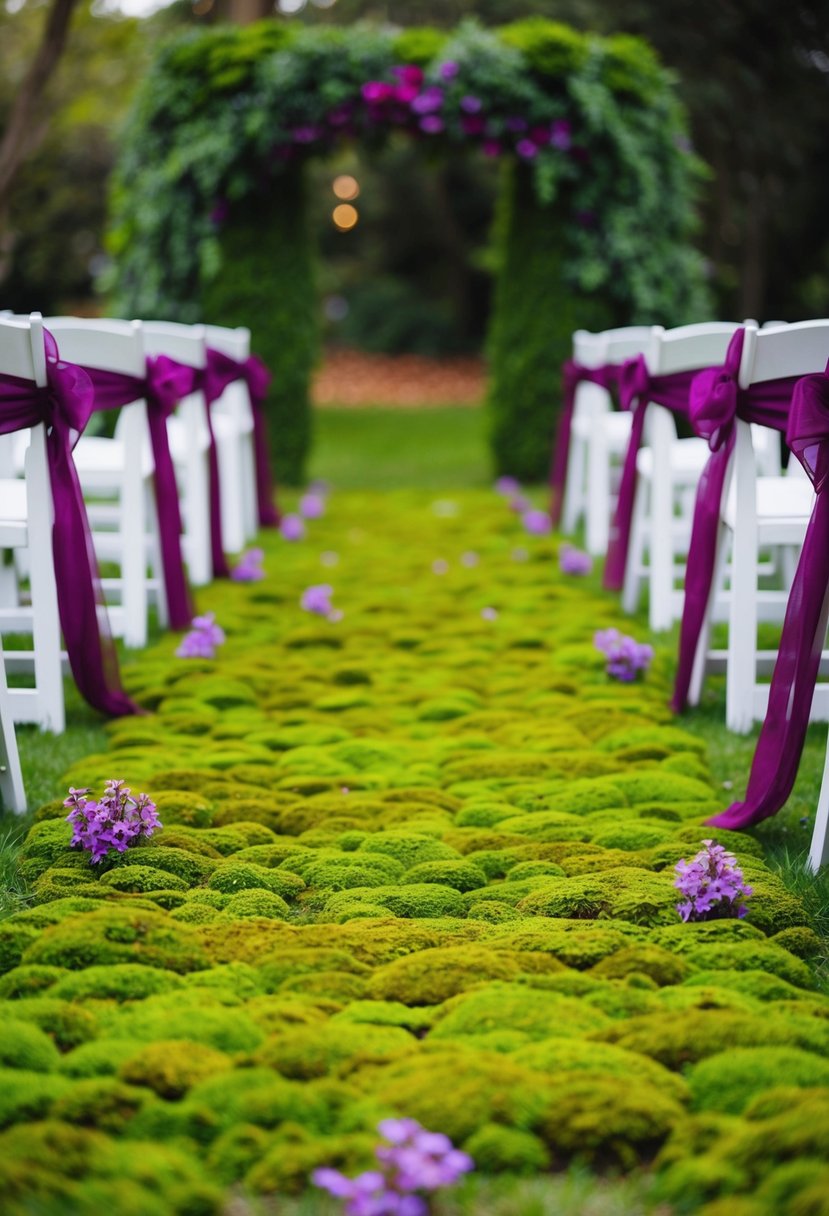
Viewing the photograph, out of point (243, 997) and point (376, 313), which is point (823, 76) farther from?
point (243, 997)

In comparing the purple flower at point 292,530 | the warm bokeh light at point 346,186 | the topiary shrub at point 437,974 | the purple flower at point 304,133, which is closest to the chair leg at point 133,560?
the purple flower at point 292,530

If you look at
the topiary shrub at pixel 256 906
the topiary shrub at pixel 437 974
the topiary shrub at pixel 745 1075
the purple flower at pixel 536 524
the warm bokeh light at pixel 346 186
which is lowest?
the purple flower at pixel 536 524

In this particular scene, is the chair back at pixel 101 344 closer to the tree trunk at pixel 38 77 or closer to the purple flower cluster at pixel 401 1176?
→ the purple flower cluster at pixel 401 1176

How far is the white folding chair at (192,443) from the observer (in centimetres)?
565

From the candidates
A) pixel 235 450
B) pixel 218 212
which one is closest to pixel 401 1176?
pixel 235 450

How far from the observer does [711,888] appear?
2.65 m

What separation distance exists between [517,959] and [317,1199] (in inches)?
31.4

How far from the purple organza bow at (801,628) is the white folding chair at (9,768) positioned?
5.67ft

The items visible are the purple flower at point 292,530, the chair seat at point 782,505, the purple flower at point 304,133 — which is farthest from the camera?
the purple flower at point 304,133

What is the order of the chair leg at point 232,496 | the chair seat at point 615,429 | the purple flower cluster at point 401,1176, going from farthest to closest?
the chair leg at point 232,496 → the chair seat at point 615,429 → the purple flower cluster at point 401,1176

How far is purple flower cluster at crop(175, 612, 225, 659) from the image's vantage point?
483 cm

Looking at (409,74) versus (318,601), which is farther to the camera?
(409,74)

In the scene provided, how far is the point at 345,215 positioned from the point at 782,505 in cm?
1924

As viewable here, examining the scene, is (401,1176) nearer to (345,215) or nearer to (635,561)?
(635,561)
